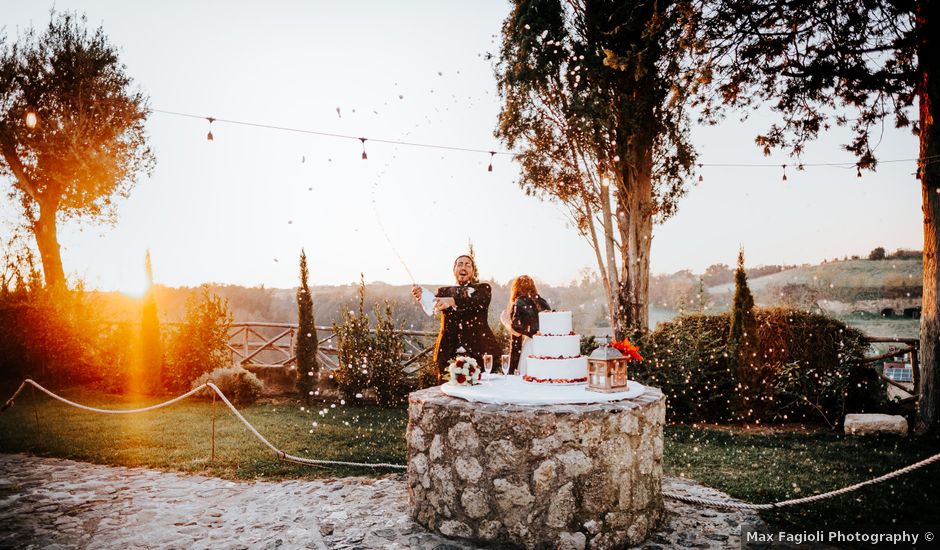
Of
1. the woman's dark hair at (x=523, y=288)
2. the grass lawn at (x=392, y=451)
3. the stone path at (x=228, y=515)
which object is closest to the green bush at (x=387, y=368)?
the grass lawn at (x=392, y=451)

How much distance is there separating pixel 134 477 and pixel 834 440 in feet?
29.1

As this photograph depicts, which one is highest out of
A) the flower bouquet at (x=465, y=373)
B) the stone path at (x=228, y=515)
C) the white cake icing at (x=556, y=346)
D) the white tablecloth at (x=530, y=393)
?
the white cake icing at (x=556, y=346)

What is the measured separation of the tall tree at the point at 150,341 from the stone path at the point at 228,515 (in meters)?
6.59

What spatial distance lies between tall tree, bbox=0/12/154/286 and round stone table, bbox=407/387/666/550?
1407 cm

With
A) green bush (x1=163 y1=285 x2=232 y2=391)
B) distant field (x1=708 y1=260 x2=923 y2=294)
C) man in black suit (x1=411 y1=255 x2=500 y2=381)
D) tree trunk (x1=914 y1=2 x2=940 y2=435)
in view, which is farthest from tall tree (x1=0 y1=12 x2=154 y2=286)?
distant field (x1=708 y1=260 x2=923 y2=294)

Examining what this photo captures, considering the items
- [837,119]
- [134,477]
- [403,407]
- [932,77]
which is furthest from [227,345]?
[932,77]

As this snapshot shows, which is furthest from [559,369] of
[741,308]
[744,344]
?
[741,308]

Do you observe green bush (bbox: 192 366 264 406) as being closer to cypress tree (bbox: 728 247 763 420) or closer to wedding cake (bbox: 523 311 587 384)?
Answer: wedding cake (bbox: 523 311 587 384)

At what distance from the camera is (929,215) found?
745 cm

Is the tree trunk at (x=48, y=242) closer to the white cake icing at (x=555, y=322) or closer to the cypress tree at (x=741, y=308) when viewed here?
the white cake icing at (x=555, y=322)

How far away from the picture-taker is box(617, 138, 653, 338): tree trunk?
10.6 metres

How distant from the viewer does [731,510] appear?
4.69 metres

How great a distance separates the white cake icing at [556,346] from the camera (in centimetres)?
420

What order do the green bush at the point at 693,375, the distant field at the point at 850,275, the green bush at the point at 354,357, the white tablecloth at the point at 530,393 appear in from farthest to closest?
1. the distant field at the point at 850,275
2. the green bush at the point at 354,357
3. the green bush at the point at 693,375
4. the white tablecloth at the point at 530,393
